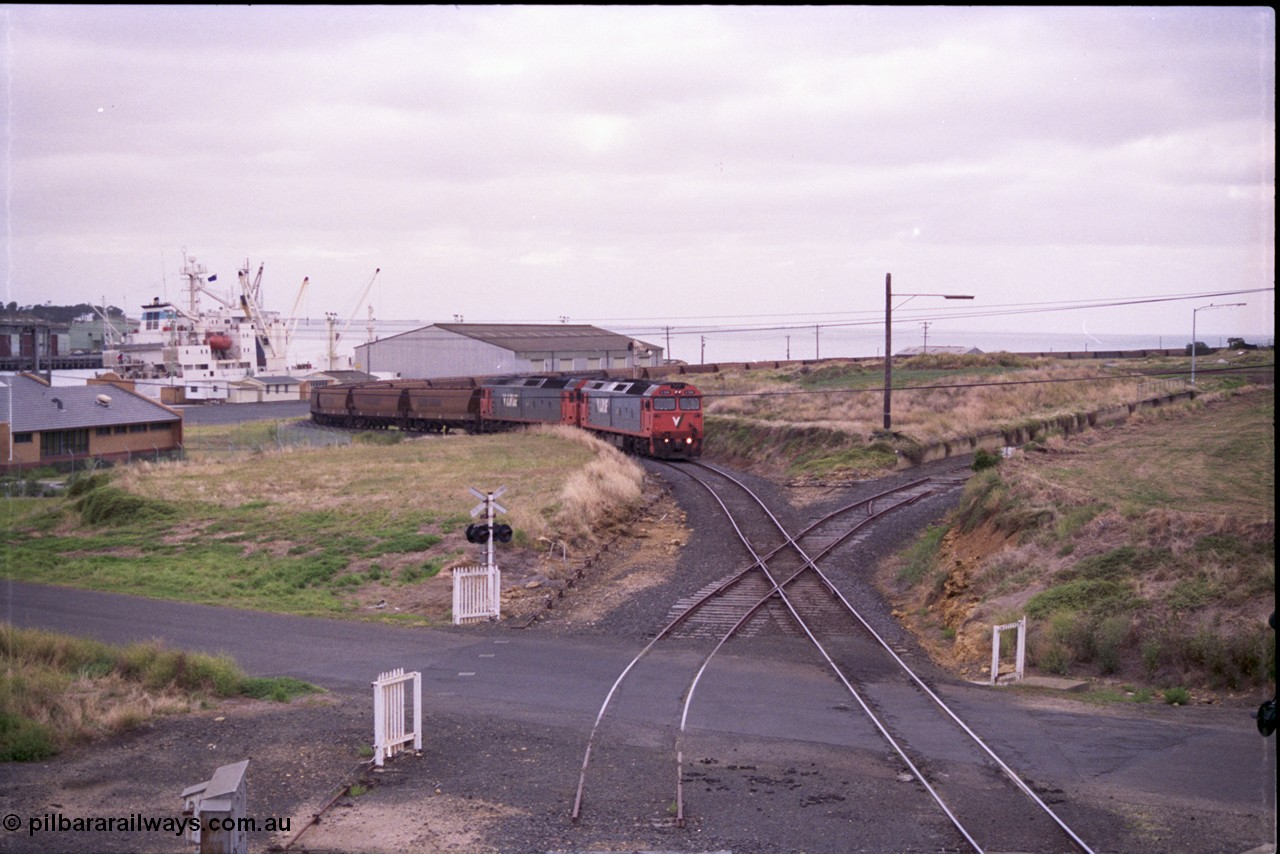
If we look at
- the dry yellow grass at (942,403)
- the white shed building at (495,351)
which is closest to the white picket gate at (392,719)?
the dry yellow grass at (942,403)

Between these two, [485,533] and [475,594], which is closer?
[475,594]

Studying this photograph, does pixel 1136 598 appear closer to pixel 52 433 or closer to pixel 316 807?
pixel 316 807

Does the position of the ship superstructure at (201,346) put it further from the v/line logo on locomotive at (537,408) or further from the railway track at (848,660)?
the railway track at (848,660)

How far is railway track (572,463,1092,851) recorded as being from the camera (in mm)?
9484

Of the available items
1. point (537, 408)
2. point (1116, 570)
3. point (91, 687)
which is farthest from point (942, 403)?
point (91, 687)

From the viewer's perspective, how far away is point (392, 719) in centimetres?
1130

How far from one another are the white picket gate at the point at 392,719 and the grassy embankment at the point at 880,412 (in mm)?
26417

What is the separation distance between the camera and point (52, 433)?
4116 centimetres

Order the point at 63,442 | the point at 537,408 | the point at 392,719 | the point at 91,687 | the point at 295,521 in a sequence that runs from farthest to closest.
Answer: the point at 537,408 → the point at 63,442 → the point at 295,521 → the point at 91,687 → the point at 392,719

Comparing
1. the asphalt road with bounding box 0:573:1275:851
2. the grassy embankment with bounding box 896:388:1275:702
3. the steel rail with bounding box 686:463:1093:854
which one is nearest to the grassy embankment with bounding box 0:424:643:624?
the asphalt road with bounding box 0:573:1275:851

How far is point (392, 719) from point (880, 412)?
40.7 metres

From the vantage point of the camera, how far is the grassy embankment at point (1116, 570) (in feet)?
46.9

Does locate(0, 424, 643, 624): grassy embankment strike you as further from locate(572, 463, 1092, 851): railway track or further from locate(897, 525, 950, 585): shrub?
locate(897, 525, 950, 585): shrub

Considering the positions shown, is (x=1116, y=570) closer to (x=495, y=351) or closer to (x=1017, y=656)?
(x=1017, y=656)
